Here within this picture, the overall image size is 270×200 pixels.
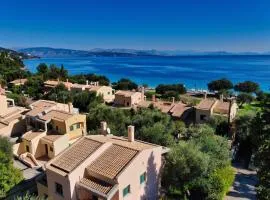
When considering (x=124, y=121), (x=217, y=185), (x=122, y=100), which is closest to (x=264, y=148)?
(x=217, y=185)

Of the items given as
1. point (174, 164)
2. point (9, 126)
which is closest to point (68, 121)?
point (9, 126)

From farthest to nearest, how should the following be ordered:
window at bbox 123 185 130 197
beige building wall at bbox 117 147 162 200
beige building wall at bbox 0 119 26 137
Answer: beige building wall at bbox 0 119 26 137, window at bbox 123 185 130 197, beige building wall at bbox 117 147 162 200

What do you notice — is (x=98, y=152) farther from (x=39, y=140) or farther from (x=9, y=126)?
(x=9, y=126)

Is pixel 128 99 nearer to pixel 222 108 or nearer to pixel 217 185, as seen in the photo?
pixel 222 108

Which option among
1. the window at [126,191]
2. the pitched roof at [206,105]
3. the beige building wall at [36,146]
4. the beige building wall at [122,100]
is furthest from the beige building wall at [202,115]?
the window at [126,191]

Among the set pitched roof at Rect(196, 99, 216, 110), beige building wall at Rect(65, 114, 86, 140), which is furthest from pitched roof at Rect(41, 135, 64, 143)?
pitched roof at Rect(196, 99, 216, 110)

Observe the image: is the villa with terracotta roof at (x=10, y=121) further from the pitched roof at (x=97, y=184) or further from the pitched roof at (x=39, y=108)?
the pitched roof at (x=97, y=184)

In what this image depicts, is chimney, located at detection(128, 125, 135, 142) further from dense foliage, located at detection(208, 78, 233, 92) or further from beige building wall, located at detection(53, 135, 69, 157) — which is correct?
dense foliage, located at detection(208, 78, 233, 92)
